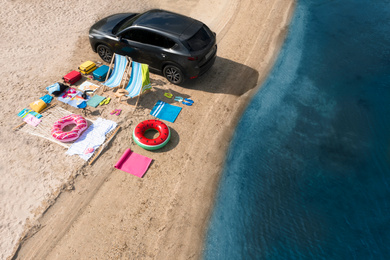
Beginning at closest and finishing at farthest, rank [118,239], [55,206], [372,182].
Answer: [118,239], [55,206], [372,182]

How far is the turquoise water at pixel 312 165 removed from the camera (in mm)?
6688

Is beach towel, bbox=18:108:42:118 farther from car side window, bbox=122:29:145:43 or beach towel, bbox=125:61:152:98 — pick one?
car side window, bbox=122:29:145:43

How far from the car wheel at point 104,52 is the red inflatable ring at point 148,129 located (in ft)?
13.7

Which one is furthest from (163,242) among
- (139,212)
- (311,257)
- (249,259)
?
(311,257)

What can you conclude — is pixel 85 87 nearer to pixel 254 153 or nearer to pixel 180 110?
pixel 180 110

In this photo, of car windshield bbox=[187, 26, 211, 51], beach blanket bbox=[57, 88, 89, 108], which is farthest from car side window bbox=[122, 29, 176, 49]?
beach blanket bbox=[57, 88, 89, 108]

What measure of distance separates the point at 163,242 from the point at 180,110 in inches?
185

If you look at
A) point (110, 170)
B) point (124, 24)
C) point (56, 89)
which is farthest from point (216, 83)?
point (56, 89)

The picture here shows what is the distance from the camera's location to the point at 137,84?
30.8 ft

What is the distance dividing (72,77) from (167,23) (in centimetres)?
437

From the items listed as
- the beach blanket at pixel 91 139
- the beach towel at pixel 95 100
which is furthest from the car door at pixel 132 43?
the beach blanket at pixel 91 139

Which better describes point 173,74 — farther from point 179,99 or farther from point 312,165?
point 312,165

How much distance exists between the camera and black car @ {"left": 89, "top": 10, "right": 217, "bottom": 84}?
8.98 metres

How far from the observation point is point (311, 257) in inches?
254
